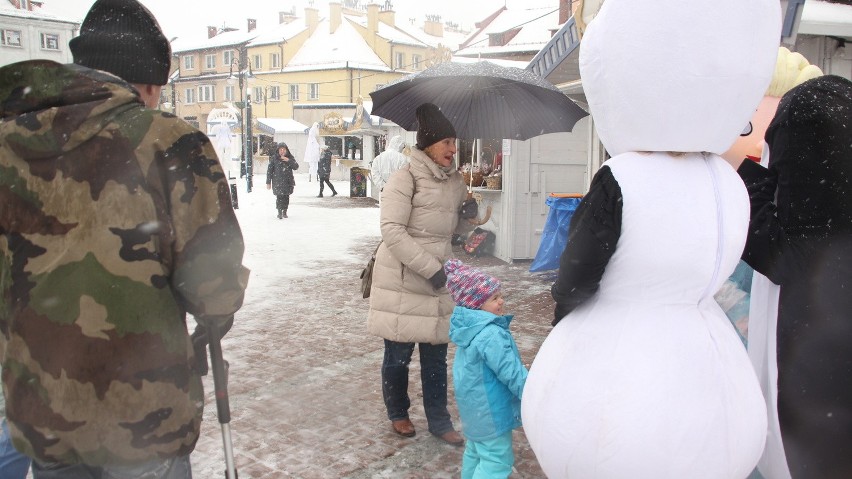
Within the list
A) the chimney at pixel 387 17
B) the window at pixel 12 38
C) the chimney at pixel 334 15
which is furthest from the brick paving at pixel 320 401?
the chimney at pixel 387 17

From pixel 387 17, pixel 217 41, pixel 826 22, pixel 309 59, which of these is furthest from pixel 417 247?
pixel 217 41

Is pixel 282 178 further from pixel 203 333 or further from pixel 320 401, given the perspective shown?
pixel 203 333

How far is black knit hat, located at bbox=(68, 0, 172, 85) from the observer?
6.79 feet

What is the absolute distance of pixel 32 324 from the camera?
6.07 ft

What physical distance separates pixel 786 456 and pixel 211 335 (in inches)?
74.7

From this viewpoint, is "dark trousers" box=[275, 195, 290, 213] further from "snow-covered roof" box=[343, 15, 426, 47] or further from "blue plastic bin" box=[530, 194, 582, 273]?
"snow-covered roof" box=[343, 15, 426, 47]

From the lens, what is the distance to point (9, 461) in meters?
2.47

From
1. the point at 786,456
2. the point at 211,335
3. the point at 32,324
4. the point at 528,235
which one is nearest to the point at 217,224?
the point at 211,335

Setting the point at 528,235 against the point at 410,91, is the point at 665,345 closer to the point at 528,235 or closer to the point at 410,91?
the point at 410,91

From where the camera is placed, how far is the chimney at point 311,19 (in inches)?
2653

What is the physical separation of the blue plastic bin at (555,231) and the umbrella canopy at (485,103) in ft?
12.5

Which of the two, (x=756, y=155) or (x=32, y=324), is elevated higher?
(x=756, y=155)

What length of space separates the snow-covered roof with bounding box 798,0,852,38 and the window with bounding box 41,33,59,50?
5416 cm

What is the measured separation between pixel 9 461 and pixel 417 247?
2.17m
